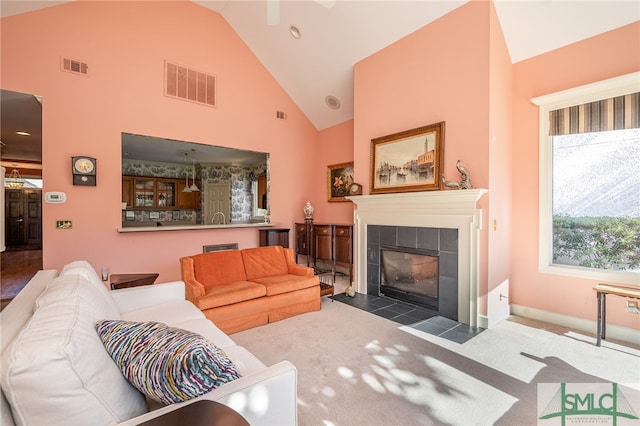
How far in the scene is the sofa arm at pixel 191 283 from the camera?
9.65 feet

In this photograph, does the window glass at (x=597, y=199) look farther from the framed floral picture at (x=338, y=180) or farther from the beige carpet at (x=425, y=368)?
the framed floral picture at (x=338, y=180)

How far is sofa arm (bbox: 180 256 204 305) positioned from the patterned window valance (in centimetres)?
423

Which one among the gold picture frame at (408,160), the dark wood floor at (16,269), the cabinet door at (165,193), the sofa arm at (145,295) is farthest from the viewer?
the cabinet door at (165,193)

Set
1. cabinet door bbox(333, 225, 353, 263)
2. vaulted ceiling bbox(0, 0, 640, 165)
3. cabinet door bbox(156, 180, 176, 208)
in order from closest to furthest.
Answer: vaulted ceiling bbox(0, 0, 640, 165) → cabinet door bbox(333, 225, 353, 263) → cabinet door bbox(156, 180, 176, 208)

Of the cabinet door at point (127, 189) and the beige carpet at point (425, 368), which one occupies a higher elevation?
the cabinet door at point (127, 189)

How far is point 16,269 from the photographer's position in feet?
20.1

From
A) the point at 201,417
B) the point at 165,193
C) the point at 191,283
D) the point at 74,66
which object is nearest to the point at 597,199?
the point at 201,417

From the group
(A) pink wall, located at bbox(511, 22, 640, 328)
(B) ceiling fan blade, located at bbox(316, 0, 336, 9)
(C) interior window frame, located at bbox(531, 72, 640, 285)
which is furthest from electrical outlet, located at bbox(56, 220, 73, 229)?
(C) interior window frame, located at bbox(531, 72, 640, 285)

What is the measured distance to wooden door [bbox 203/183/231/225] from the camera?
6527mm

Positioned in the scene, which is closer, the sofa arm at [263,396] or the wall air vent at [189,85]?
the sofa arm at [263,396]

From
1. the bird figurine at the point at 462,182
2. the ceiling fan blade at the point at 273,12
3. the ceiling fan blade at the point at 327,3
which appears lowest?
the bird figurine at the point at 462,182

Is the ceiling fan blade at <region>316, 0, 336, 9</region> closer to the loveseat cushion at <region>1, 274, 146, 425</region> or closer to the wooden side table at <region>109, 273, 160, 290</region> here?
the wooden side table at <region>109, 273, 160, 290</region>

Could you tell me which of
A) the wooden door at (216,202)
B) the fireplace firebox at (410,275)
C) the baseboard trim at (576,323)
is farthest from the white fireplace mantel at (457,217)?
the wooden door at (216,202)

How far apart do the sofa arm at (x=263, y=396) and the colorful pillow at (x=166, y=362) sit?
0.15 feet
